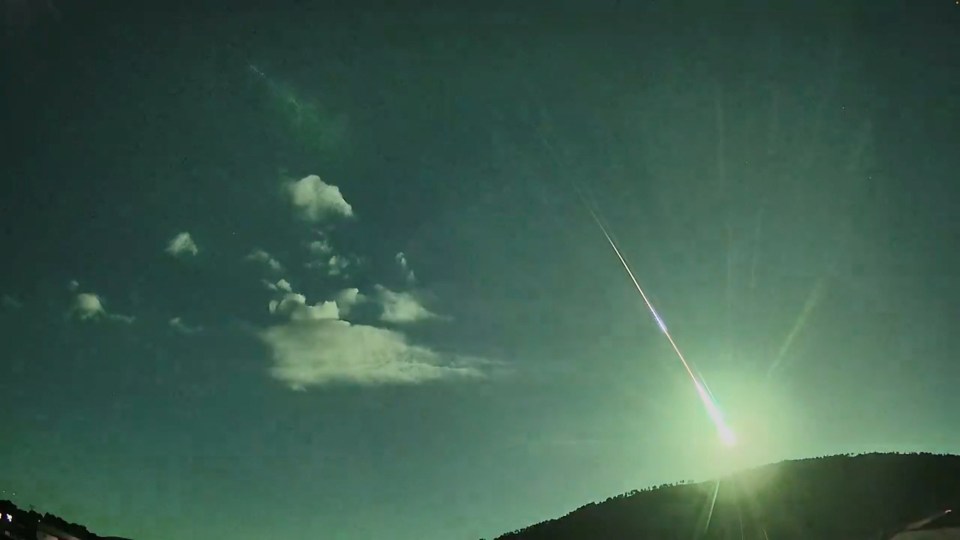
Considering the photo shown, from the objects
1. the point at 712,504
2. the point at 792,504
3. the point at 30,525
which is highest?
the point at 712,504

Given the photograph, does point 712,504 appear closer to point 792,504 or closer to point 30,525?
point 792,504

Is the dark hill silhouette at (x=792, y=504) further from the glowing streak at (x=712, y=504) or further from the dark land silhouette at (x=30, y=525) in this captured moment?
the dark land silhouette at (x=30, y=525)

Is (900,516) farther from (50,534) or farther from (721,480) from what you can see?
(50,534)

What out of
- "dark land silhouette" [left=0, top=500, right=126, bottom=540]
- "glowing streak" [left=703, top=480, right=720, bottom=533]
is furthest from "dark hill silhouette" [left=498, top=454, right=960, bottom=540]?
"dark land silhouette" [left=0, top=500, right=126, bottom=540]

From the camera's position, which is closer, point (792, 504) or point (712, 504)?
point (792, 504)

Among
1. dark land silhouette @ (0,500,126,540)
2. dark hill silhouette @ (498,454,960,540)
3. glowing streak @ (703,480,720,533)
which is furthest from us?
glowing streak @ (703,480,720,533)

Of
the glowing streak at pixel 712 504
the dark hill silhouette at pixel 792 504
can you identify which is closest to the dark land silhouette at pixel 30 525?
the dark hill silhouette at pixel 792 504

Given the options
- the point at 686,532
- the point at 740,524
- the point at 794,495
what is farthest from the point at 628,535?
the point at 794,495

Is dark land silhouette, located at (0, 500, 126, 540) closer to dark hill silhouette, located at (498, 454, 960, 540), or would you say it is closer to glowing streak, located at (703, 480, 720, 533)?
dark hill silhouette, located at (498, 454, 960, 540)

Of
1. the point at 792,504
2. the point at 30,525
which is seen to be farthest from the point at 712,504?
the point at 30,525
